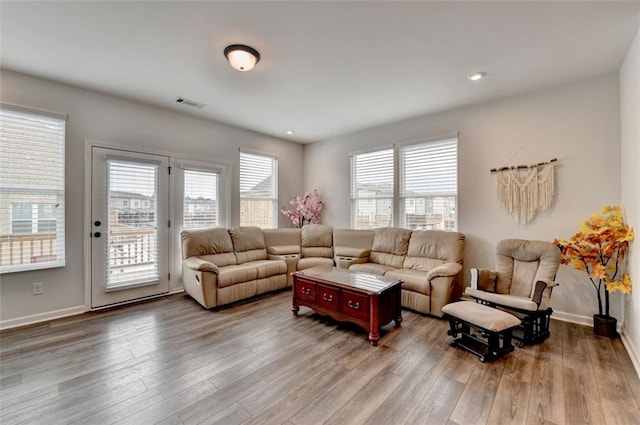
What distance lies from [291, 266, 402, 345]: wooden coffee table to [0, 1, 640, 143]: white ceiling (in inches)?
93.7

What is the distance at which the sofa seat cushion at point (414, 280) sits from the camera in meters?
3.41

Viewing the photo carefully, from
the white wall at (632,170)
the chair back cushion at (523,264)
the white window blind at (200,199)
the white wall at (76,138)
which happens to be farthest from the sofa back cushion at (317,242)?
the white wall at (632,170)

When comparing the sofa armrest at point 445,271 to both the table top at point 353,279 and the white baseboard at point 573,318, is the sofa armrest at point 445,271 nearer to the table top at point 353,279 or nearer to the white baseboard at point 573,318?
the table top at point 353,279

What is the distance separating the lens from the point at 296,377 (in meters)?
2.16

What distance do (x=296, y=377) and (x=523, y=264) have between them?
9.56 feet

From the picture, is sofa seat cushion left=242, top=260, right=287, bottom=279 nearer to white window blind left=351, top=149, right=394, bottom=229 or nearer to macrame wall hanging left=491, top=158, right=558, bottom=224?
white window blind left=351, top=149, right=394, bottom=229

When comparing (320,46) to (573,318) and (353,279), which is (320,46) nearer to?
(353,279)

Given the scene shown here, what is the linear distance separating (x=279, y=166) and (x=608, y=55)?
4.90m

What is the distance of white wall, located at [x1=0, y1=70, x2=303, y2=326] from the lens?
305cm

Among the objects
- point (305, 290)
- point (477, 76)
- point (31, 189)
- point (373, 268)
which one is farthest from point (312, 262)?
point (31, 189)

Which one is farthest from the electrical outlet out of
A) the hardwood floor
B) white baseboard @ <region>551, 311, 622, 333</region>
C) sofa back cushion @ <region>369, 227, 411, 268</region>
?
white baseboard @ <region>551, 311, 622, 333</region>

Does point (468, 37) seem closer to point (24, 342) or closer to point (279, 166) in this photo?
point (279, 166)

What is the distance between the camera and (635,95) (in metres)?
2.41

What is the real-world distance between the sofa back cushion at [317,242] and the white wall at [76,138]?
7.29 ft
